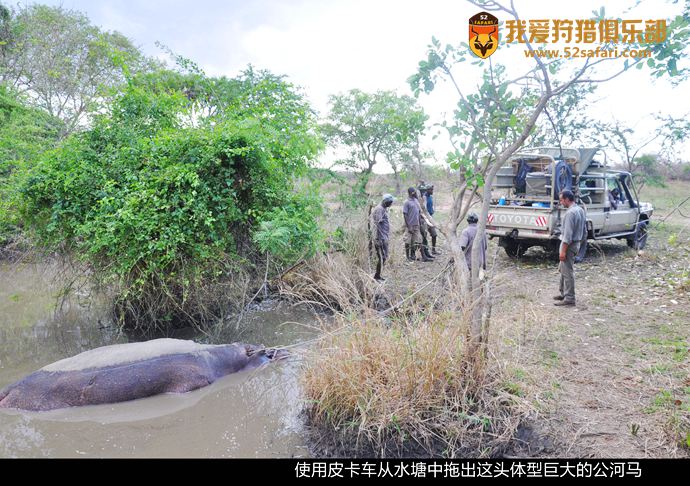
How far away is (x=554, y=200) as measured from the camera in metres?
9.17

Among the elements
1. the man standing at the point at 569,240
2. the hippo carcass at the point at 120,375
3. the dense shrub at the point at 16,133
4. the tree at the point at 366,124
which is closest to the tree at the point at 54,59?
the dense shrub at the point at 16,133

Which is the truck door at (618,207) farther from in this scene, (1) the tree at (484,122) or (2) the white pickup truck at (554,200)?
(1) the tree at (484,122)

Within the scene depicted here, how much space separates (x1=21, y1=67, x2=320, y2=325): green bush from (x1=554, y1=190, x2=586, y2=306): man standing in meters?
3.69

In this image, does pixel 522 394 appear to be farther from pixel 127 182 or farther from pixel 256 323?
pixel 127 182

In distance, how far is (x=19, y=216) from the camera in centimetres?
677

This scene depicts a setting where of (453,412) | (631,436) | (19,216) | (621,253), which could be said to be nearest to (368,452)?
(453,412)

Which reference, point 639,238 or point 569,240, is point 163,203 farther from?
point 639,238

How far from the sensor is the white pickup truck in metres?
9.38

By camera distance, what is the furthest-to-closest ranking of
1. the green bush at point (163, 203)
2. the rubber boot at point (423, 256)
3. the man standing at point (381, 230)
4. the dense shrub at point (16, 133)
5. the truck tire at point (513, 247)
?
the rubber boot at point (423, 256)
the truck tire at point (513, 247)
the dense shrub at point (16, 133)
the man standing at point (381, 230)
the green bush at point (163, 203)

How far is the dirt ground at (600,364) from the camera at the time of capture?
360cm

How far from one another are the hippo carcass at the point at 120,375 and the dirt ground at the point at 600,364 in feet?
7.51

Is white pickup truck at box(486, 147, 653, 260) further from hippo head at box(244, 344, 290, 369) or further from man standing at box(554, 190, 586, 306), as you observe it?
hippo head at box(244, 344, 290, 369)

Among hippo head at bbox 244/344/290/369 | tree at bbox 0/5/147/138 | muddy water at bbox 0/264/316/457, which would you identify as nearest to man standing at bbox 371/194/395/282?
hippo head at bbox 244/344/290/369
